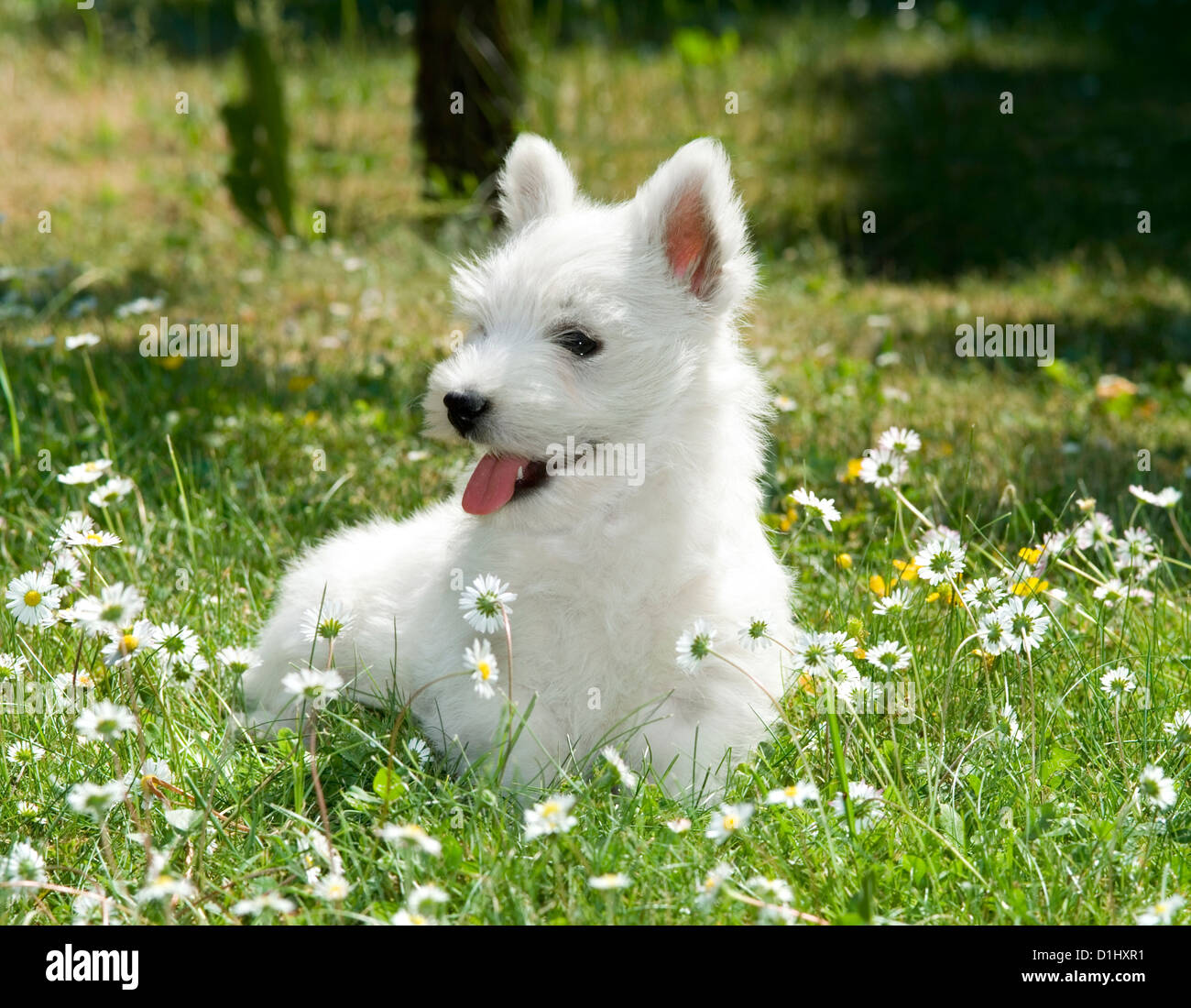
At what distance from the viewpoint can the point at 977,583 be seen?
125 inches

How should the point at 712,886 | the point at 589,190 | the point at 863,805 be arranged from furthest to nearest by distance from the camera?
the point at 589,190, the point at 863,805, the point at 712,886

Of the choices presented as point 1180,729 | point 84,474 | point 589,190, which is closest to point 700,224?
point 1180,729

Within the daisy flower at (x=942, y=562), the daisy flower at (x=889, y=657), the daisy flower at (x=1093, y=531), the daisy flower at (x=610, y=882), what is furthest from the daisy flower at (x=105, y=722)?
the daisy flower at (x=1093, y=531)

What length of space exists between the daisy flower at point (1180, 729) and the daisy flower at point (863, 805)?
79cm

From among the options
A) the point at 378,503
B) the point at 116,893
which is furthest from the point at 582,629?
the point at 378,503

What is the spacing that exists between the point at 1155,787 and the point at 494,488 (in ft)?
5.18

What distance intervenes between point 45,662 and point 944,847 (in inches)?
97.8

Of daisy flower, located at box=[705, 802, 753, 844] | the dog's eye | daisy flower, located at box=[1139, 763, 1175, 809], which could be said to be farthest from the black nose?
daisy flower, located at box=[1139, 763, 1175, 809]

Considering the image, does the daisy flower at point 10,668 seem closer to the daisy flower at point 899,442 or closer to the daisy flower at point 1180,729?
the daisy flower at point 899,442

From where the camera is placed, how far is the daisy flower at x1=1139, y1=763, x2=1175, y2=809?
2678mm

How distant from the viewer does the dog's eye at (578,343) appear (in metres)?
3.11

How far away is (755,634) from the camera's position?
2865 millimetres

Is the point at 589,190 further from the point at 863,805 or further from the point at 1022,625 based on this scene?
the point at 863,805
